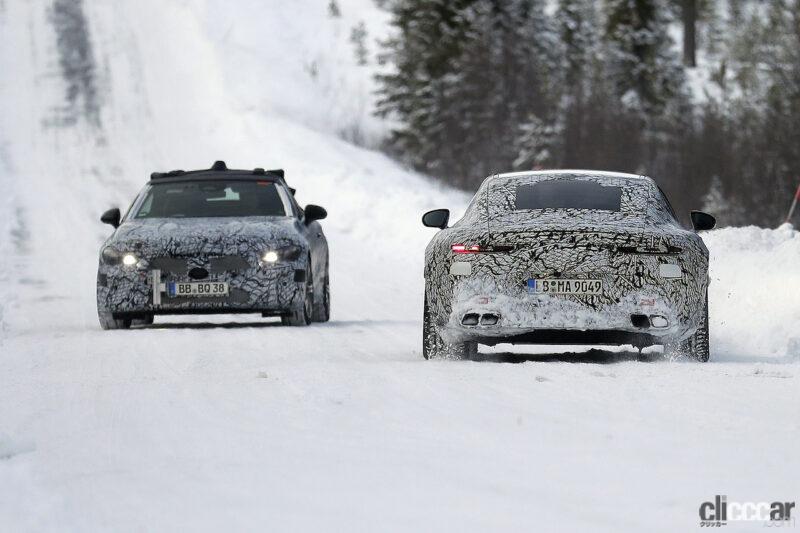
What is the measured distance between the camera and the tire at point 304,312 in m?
14.4

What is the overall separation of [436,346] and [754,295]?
12.9ft

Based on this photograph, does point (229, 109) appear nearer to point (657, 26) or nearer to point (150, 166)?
point (150, 166)

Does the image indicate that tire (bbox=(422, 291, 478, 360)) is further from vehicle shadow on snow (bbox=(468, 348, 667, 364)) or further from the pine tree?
the pine tree

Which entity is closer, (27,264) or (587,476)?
(587,476)

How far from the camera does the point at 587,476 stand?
5707 mm

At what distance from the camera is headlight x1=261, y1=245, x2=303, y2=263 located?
14219mm

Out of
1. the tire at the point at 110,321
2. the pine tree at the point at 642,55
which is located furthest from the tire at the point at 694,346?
the pine tree at the point at 642,55

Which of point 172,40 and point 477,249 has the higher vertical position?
point 477,249

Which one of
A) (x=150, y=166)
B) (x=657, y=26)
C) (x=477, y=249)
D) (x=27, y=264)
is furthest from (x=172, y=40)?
(x=477, y=249)

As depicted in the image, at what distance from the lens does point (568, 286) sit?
32.6 feet

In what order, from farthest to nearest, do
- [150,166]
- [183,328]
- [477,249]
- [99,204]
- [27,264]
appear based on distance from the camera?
[150,166] < [99,204] < [27,264] < [183,328] < [477,249]

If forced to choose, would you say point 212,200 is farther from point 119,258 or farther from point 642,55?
point 642,55

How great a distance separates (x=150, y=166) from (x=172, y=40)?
590 inches

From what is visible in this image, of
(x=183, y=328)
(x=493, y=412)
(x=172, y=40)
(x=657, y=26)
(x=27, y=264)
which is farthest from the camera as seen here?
(x=657, y=26)
